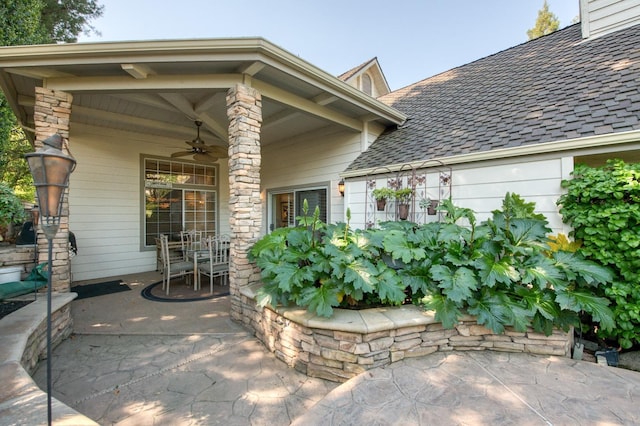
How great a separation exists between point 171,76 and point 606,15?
7.47m

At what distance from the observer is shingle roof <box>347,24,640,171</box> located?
10.9 ft

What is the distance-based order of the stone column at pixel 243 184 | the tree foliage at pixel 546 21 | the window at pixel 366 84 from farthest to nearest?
the tree foliage at pixel 546 21, the window at pixel 366 84, the stone column at pixel 243 184

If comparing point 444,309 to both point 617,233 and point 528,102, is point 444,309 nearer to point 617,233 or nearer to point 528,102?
point 617,233

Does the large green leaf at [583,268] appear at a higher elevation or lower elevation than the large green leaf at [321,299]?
higher

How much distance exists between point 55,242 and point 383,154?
5.12 m

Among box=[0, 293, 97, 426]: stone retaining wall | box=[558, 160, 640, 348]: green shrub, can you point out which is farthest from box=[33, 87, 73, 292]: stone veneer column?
box=[558, 160, 640, 348]: green shrub

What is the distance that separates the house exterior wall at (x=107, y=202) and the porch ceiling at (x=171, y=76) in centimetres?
103

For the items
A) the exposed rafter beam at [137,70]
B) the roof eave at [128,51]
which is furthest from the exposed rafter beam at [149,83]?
the roof eave at [128,51]

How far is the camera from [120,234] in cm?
613

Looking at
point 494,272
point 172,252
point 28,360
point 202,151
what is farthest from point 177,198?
point 494,272

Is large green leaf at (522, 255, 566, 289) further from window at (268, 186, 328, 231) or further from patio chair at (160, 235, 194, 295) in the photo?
patio chair at (160, 235, 194, 295)

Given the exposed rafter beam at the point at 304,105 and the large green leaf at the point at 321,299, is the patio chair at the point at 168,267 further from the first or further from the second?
the large green leaf at the point at 321,299

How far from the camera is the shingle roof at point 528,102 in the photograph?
3.32 metres

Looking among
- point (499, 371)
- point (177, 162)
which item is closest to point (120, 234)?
point (177, 162)
